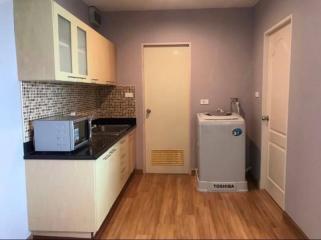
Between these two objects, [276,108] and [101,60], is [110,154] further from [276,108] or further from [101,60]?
[276,108]

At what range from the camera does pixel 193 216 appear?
279cm

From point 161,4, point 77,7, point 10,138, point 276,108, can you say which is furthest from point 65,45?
point 276,108

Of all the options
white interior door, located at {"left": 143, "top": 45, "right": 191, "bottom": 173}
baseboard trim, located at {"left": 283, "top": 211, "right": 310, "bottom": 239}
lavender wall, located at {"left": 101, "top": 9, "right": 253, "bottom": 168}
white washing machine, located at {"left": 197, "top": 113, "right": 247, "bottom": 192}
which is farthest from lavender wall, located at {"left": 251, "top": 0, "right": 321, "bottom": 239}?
white interior door, located at {"left": 143, "top": 45, "right": 191, "bottom": 173}

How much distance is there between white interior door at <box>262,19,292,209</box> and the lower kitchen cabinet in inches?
76.2

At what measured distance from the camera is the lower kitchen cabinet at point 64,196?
223cm

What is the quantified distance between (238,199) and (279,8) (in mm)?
2191

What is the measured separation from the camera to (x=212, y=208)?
298cm

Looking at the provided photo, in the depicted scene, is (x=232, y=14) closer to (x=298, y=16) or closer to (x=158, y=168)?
(x=298, y=16)

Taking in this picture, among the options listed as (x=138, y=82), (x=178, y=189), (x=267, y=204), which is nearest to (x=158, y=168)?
(x=178, y=189)

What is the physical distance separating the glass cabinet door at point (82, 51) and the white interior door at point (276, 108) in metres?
2.05

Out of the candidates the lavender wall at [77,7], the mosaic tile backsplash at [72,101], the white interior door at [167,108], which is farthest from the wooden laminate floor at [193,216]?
the lavender wall at [77,7]

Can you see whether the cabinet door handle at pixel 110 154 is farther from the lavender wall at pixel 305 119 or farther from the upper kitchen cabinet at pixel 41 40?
the lavender wall at pixel 305 119

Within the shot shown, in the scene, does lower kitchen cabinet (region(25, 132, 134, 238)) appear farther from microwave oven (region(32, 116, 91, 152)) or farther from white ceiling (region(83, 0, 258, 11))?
white ceiling (region(83, 0, 258, 11))

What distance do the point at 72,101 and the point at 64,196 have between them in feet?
4.33
